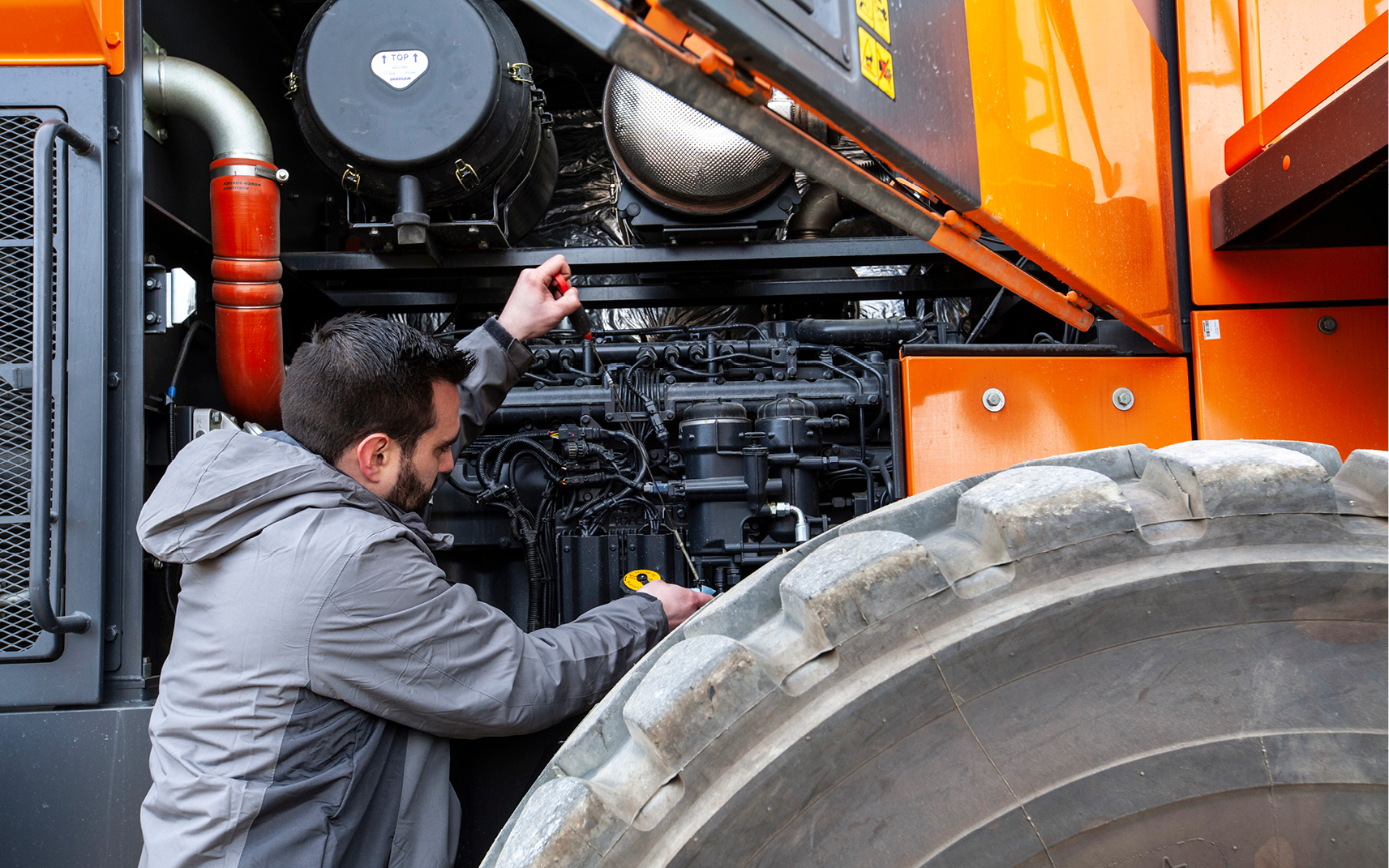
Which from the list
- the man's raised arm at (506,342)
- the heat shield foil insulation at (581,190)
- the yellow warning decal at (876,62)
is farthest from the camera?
the heat shield foil insulation at (581,190)

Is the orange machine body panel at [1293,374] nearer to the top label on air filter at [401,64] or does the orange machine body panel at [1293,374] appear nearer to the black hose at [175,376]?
the top label on air filter at [401,64]

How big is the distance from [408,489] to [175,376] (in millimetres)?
640

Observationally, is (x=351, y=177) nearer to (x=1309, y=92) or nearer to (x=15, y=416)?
(x=15, y=416)

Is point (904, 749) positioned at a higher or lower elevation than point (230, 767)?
higher

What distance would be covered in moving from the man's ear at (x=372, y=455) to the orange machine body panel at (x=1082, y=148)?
3.90 feet

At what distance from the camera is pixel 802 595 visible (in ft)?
2.95

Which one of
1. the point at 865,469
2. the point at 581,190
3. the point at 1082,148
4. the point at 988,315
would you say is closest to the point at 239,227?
the point at 581,190

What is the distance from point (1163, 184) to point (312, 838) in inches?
77.4

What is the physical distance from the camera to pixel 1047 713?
2.90 ft

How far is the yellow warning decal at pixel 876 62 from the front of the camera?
1.06 m

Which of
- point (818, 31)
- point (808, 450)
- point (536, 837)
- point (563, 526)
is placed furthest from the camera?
point (563, 526)

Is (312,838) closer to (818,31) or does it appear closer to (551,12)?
(551,12)

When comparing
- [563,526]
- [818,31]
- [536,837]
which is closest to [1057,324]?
[563,526]

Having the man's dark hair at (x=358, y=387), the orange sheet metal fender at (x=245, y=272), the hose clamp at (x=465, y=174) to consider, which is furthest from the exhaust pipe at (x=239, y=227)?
the hose clamp at (x=465, y=174)
